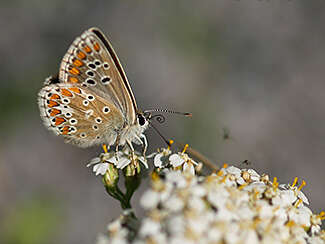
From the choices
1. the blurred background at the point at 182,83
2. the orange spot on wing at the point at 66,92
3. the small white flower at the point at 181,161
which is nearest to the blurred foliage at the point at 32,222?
the blurred background at the point at 182,83

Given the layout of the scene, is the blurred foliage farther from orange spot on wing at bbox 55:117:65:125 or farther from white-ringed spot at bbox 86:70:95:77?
white-ringed spot at bbox 86:70:95:77

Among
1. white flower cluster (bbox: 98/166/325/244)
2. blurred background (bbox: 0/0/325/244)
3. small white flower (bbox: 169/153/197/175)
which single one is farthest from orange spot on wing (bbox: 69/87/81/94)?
blurred background (bbox: 0/0/325/244)

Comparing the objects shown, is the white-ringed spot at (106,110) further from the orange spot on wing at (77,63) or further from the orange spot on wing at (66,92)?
the orange spot on wing at (77,63)

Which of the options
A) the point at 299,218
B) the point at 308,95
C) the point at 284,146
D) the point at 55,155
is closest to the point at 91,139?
the point at 299,218

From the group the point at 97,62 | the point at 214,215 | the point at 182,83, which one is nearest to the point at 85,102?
the point at 97,62

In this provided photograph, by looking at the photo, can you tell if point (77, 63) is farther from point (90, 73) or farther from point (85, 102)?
point (85, 102)
